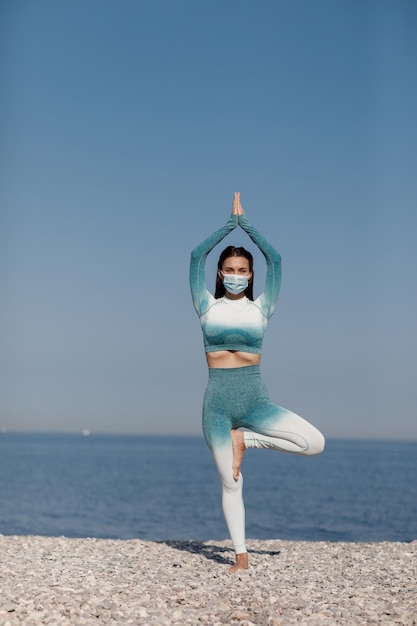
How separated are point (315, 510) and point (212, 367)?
2679 cm

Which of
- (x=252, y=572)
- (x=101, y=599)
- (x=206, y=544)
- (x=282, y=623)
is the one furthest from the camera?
(x=206, y=544)

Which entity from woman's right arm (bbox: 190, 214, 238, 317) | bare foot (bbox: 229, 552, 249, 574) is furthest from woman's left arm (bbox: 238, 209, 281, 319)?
bare foot (bbox: 229, 552, 249, 574)

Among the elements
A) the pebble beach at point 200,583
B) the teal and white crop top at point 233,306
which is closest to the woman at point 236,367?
the teal and white crop top at point 233,306

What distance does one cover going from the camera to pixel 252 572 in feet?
24.9

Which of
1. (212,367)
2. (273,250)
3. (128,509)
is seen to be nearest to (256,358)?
(212,367)

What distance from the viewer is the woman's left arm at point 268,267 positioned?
25.7 ft

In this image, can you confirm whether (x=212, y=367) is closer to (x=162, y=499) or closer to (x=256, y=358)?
(x=256, y=358)

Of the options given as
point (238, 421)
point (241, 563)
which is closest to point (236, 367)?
point (238, 421)

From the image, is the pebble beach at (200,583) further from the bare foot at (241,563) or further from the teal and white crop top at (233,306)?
the teal and white crop top at (233,306)

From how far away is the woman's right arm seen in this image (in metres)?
7.86

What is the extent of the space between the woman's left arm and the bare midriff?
43cm

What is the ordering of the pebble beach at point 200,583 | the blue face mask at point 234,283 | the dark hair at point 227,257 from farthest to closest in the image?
1. the dark hair at point 227,257
2. the blue face mask at point 234,283
3. the pebble beach at point 200,583

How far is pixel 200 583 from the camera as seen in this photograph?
686cm

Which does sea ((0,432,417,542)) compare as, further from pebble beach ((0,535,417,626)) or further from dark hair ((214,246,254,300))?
dark hair ((214,246,254,300))
